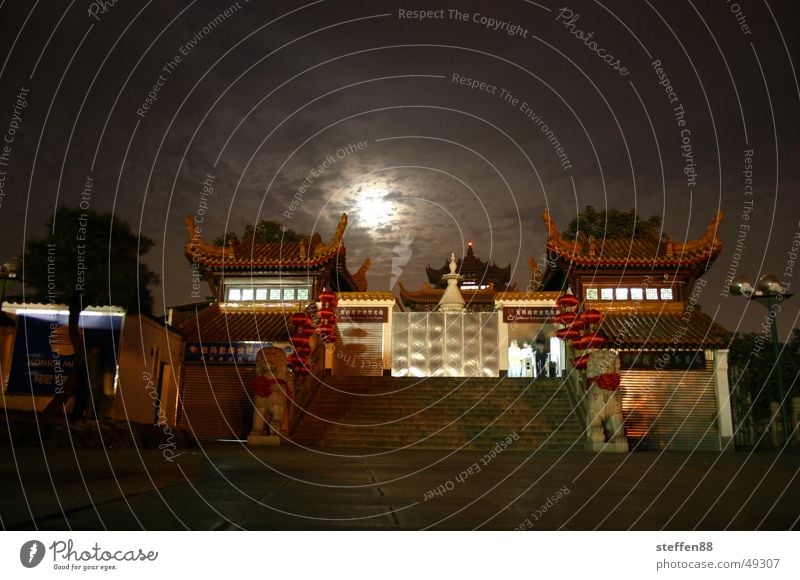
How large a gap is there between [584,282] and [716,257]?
18.1 feet

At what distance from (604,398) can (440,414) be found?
4726 millimetres

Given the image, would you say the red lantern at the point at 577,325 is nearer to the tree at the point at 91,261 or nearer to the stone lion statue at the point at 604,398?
the stone lion statue at the point at 604,398

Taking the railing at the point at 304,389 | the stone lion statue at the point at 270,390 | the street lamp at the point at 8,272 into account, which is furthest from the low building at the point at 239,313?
the street lamp at the point at 8,272

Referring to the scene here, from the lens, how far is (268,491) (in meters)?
4.70

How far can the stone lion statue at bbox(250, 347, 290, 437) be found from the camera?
14.8 metres

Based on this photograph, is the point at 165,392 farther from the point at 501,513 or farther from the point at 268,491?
the point at 501,513

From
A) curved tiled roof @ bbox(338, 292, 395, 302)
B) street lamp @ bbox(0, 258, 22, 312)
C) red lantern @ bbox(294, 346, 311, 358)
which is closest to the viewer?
street lamp @ bbox(0, 258, 22, 312)

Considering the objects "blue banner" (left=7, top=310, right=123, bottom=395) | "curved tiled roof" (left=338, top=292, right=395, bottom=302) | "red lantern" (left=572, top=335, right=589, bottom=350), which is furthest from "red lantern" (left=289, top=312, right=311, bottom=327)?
"red lantern" (left=572, top=335, right=589, bottom=350)
